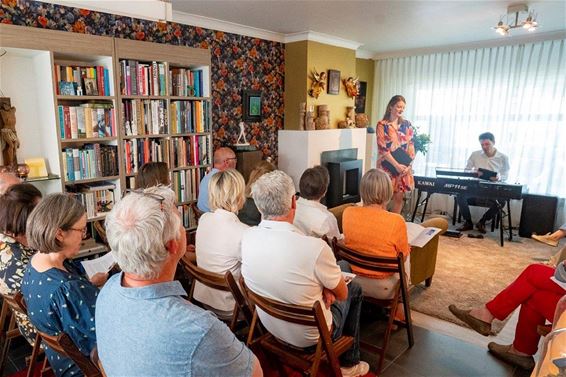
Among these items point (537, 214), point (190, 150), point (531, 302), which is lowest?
point (537, 214)

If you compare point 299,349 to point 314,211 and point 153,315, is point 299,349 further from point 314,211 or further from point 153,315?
point 153,315

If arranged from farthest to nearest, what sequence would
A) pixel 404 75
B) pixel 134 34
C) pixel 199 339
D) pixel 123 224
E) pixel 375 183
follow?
pixel 404 75
pixel 134 34
pixel 375 183
pixel 123 224
pixel 199 339

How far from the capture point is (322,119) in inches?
197

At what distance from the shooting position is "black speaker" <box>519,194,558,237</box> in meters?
4.94

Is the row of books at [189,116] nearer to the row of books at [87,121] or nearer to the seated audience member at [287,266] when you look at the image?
the row of books at [87,121]

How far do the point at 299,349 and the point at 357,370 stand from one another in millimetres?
525

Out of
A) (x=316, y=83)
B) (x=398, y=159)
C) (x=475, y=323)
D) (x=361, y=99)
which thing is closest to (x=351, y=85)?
(x=316, y=83)

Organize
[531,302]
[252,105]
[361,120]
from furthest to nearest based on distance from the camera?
[361,120] → [252,105] → [531,302]

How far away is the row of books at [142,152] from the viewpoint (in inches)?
132

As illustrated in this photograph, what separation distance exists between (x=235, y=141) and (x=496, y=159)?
368 centimetres

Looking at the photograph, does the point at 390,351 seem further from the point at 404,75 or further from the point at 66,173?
the point at 404,75

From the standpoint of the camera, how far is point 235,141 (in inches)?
184

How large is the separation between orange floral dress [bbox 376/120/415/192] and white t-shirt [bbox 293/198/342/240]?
235 cm

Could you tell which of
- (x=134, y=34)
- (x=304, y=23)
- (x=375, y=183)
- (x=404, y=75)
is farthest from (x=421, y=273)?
(x=404, y=75)
